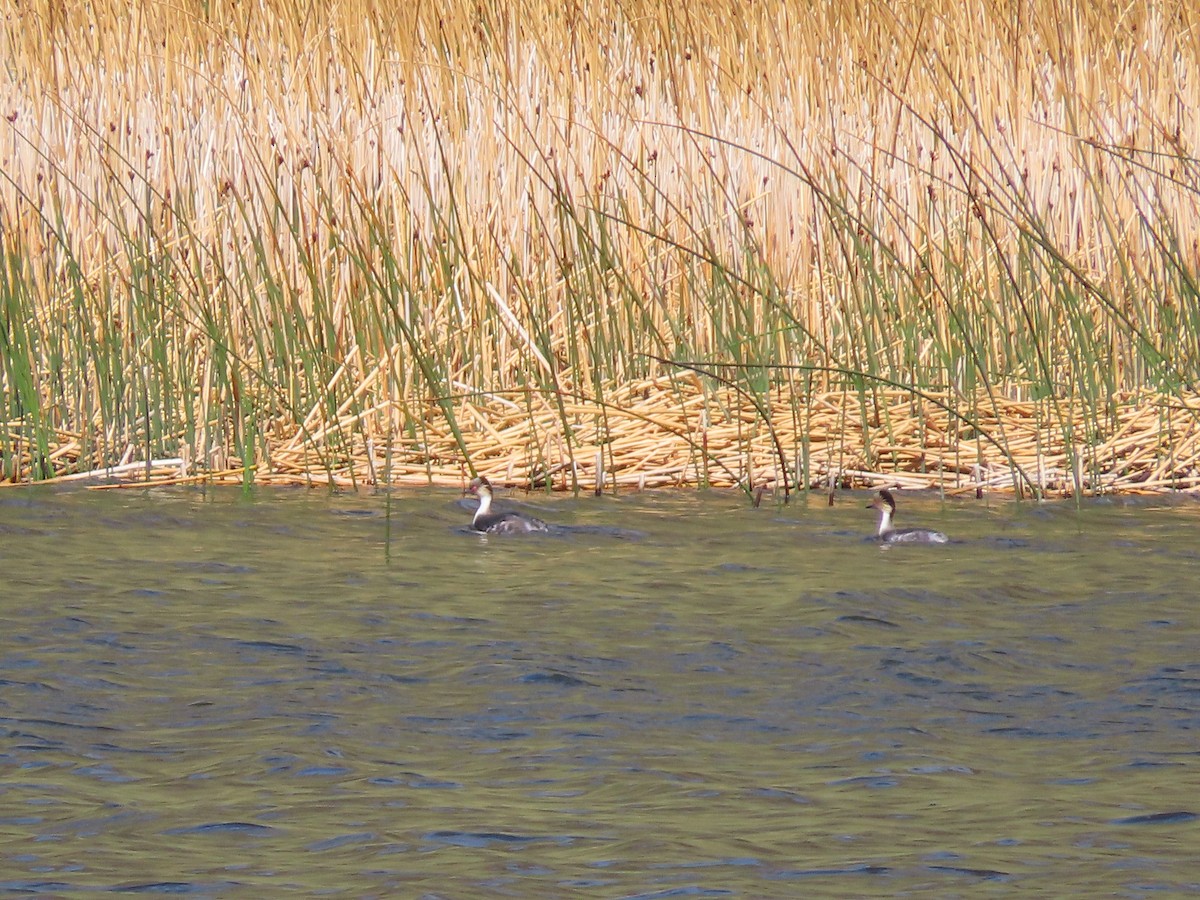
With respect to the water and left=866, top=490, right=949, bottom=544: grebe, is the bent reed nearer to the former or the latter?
left=866, top=490, right=949, bottom=544: grebe

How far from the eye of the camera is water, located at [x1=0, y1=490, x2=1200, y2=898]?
3289 millimetres

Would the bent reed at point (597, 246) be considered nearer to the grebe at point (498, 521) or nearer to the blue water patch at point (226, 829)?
A: the grebe at point (498, 521)

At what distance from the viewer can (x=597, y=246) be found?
823 centimetres

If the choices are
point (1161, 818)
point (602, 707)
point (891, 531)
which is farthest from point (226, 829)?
point (891, 531)

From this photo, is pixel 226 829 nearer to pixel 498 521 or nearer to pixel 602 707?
pixel 602 707

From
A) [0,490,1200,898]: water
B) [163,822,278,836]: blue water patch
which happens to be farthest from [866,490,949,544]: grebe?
A: [163,822,278,836]: blue water patch

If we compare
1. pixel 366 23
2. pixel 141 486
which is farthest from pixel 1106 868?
pixel 366 23

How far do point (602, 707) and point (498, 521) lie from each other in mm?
2213

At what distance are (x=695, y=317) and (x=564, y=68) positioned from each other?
128 centimetres

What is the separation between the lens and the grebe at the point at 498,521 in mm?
6344

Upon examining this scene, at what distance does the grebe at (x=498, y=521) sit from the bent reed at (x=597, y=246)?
0.61m

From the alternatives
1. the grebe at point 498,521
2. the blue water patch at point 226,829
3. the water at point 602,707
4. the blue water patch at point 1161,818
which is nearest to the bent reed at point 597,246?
the grebe at point 498,521

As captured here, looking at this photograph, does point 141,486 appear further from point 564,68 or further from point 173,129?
point 564,68

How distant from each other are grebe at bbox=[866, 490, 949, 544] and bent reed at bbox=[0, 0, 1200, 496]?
65 centimetres
